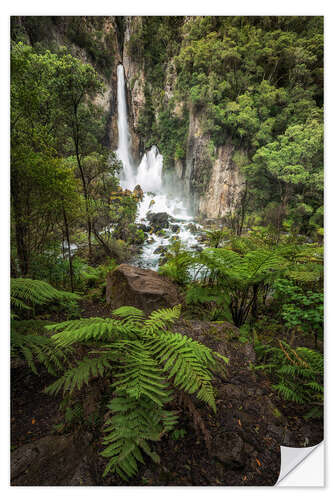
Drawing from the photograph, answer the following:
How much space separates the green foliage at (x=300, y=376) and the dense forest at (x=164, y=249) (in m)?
0.01

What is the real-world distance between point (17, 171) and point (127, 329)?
5.94 ft

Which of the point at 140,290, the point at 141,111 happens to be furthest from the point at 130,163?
the point at 140,290

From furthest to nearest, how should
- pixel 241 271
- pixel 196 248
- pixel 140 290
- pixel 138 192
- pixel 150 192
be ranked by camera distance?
pixel 150 192 < pixel 138 192 < pixel 196 248 < pixel 140 290 < pixel 241 271

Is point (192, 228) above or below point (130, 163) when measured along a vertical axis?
below

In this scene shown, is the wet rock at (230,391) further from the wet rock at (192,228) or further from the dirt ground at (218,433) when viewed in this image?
the wet rock at (192,228)

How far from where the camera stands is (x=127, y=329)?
3.48 feet

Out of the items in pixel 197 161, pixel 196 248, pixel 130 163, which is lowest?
pixel 196 248

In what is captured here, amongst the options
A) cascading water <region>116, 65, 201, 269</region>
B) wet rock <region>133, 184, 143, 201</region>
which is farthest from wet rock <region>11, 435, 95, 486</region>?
wet rock <region>133, 184, 143, 201</region>

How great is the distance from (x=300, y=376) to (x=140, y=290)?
1684mm

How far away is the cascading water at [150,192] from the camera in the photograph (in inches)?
155

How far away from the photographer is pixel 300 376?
1322 millimetres

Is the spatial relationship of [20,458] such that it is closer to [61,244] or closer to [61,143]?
[61,244]

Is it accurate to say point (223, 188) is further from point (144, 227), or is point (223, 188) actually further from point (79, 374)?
point (79, 374)
